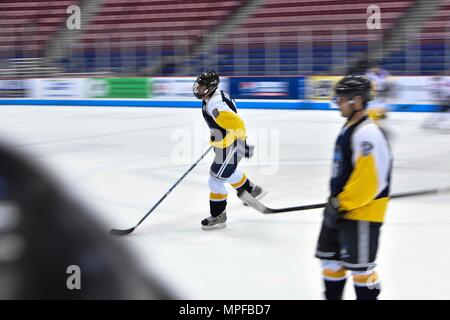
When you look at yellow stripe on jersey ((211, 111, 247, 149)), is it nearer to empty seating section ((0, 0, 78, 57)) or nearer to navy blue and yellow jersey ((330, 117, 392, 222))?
navy blue and yellow jersey ((330, 117, 392, 222))

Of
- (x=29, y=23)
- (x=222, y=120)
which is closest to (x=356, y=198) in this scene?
(x=222, y=120)

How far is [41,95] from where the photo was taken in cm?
2194

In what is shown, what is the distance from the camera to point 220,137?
5.97 meters

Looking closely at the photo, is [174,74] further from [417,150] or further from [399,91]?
[417,150]

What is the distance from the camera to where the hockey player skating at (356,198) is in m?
3.15

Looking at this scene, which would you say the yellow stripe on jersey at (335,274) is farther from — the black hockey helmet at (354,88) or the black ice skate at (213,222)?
the black ice skate at (213,222)

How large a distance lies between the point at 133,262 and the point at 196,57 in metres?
22.5

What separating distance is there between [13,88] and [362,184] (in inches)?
809

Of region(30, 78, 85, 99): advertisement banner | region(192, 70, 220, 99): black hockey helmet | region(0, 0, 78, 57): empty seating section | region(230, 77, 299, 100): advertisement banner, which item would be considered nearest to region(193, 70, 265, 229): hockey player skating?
region(192, 70, 220, 99): black hockey helmet

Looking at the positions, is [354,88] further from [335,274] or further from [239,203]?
[239,203]

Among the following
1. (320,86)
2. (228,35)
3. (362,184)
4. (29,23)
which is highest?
(29,23)

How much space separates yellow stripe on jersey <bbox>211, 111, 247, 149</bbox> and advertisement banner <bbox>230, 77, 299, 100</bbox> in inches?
511

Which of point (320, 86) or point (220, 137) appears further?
point (320, 86)

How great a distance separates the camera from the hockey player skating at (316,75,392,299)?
315 centimetres
